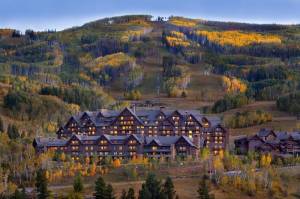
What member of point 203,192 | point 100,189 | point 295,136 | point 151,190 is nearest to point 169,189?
point 151,190

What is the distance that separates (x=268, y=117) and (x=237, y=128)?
9.98 m

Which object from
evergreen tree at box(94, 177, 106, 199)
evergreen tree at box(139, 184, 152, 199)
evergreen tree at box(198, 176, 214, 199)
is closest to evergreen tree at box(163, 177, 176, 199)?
evergreen tree at box(139, 184, 152, 199)

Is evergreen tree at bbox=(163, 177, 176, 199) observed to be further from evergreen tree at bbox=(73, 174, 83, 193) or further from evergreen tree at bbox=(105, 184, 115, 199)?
evergreen tree at bbox=(73, 174, 83, 193)

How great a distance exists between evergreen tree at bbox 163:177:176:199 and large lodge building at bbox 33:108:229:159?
20.9 m

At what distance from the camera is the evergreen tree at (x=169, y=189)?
94.8 meters

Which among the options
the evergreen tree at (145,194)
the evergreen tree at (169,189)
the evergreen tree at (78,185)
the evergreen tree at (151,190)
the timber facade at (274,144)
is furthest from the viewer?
the timber facade at (274,144)

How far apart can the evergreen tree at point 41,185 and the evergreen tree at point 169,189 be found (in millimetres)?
14462

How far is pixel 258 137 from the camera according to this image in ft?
427

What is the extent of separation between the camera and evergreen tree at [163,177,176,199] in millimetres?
94812

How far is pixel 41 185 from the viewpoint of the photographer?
9500cm

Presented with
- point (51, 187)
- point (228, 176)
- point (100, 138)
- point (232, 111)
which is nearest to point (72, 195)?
point (51, 187)

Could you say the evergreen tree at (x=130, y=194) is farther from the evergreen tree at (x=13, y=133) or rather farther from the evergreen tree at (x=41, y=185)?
the evergreen tree at (x=13, y=133)

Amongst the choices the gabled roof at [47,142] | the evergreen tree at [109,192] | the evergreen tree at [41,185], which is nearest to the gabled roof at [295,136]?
the gabled roof at [47,142]

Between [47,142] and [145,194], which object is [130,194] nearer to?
[145,194]
